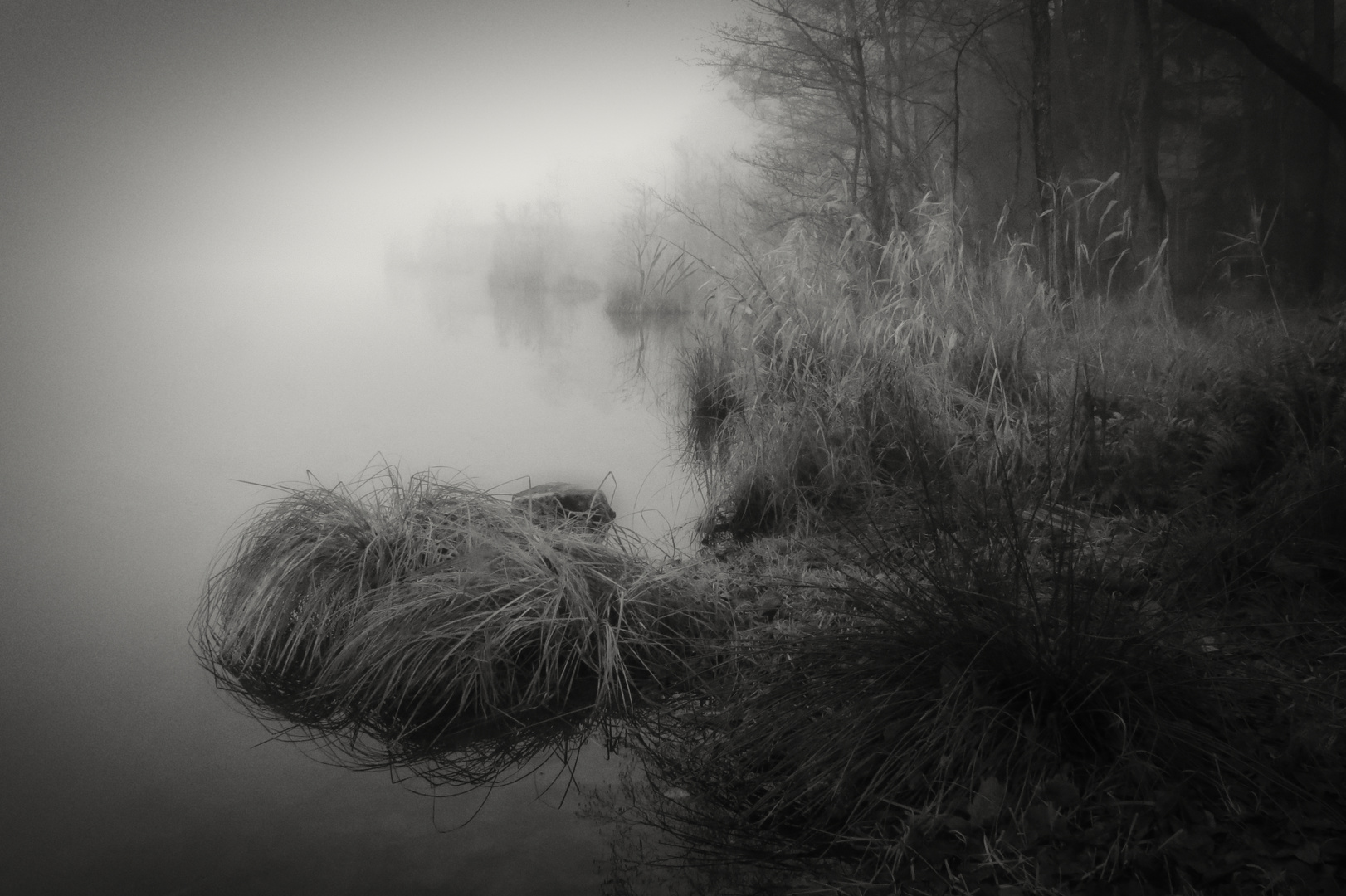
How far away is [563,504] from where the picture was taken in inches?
93.0

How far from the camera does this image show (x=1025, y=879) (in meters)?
0.86

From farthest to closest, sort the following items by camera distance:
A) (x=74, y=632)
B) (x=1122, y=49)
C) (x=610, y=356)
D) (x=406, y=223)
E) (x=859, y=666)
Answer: (x=406, y=223), (x=610, y=356), (x=1122, y=49), (x=74, y=632), (x=859, y=666)

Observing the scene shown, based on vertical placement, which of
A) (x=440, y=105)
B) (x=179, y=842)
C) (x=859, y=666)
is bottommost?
(x=179, y=842)

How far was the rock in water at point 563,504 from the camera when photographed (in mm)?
2010

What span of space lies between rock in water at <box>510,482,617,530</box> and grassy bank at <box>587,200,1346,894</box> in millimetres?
339

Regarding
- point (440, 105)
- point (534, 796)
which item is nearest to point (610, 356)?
point (440, 105)

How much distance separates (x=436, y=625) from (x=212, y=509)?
5.12ft

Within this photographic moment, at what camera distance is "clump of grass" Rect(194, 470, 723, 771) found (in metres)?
1.47

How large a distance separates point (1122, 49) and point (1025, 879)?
4.92 m

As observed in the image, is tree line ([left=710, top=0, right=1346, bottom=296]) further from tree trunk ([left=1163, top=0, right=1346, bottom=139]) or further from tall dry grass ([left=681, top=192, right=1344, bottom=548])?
tall dry grass ([left=681, top=192, right=1344, bottom=548])

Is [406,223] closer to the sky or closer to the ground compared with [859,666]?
closer to the sky

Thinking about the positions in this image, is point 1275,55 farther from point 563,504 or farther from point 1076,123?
point 1076,123

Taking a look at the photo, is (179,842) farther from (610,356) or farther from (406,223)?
(406,223)

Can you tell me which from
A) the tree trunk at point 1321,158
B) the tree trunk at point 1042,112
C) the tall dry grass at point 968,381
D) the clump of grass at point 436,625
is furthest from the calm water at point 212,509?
the tree trunk at point 1321,158
